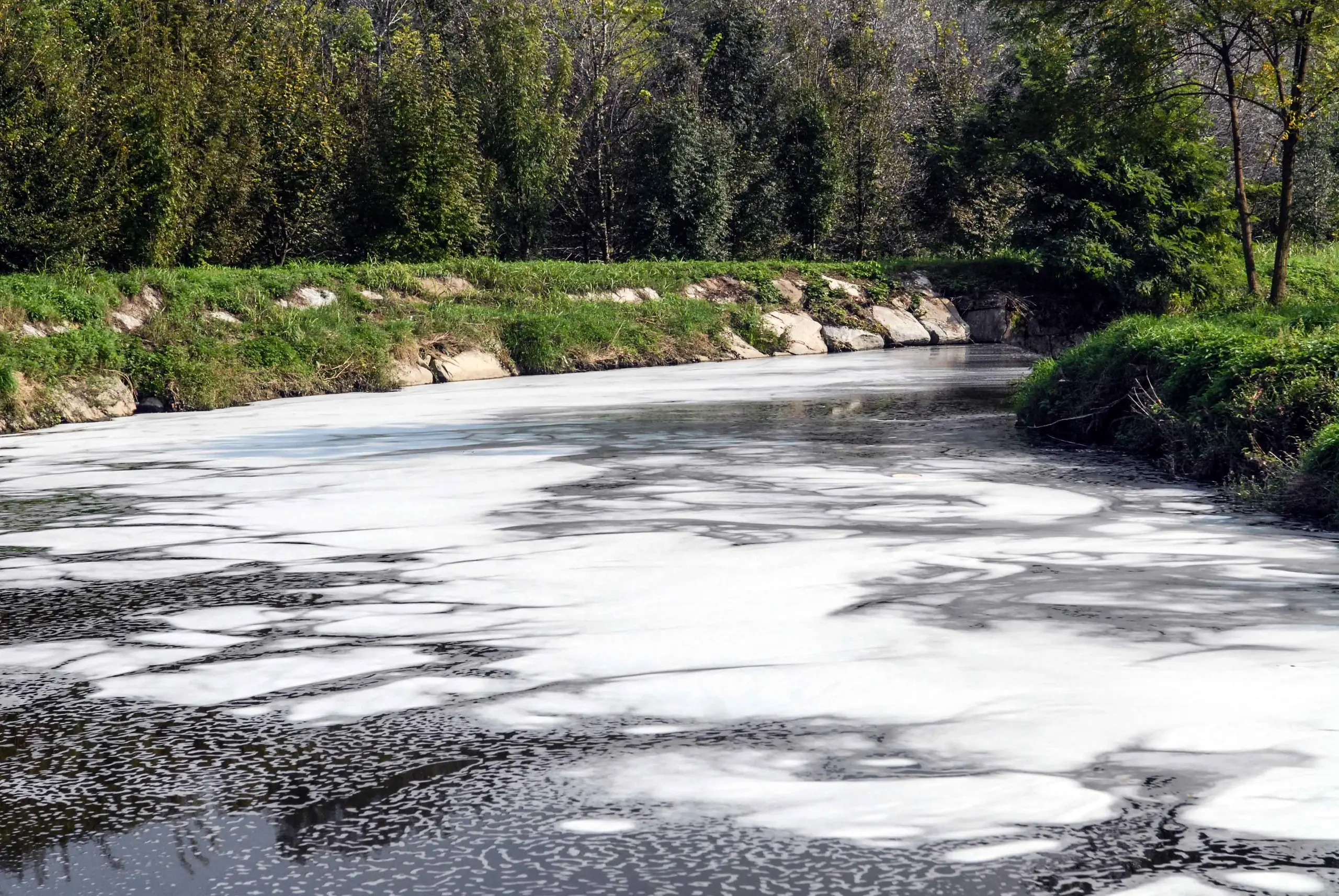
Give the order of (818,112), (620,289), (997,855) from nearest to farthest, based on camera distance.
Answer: (997,855), (620,289), (818,112)

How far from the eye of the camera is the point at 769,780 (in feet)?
11.8

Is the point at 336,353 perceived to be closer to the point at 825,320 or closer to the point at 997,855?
the point at 825,320

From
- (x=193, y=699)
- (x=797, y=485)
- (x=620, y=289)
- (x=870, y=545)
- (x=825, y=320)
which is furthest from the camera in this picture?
(x=825, y=320)

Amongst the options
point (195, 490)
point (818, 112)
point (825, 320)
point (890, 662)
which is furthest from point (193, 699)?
point (818, 112)

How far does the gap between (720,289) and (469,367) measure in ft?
24.9

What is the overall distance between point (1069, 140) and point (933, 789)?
1805 centimetres

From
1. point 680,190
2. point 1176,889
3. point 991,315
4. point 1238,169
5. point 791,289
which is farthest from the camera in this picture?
point 680,190

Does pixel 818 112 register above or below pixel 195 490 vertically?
above

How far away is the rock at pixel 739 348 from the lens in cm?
2455

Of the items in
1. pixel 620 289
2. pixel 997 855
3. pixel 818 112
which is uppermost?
pixel 818 112

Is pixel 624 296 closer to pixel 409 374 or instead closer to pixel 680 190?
pixel 680 190

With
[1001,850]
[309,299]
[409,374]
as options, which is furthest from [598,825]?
[309,299]

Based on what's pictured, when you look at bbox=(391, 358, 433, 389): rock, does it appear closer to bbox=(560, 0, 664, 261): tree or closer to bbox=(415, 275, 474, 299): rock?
bbox=(415, 275, 474, 299): rock

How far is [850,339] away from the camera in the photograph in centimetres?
2677
